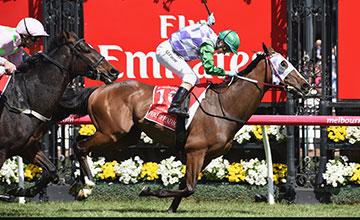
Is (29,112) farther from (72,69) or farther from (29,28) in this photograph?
(29,28)

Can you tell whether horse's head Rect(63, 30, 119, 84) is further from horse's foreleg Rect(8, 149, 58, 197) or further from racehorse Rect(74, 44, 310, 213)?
horse's foreleg Rect(8, 149, 58, 197)

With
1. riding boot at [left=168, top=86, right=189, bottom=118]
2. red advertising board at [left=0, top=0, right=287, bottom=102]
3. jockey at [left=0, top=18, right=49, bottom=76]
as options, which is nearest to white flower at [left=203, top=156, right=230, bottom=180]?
red advertising board at [left=0, top=0, right=287, bottom=102]

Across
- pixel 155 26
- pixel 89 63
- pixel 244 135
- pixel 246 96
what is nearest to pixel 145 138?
pixel 244 135

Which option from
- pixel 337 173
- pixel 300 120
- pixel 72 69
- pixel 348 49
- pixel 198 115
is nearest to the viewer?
pixel 72 69

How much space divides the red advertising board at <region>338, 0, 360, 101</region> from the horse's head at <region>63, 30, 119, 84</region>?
323 centimetres

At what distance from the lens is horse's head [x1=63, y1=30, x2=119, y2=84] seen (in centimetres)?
A: 730

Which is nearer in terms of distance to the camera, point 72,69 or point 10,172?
point 72,69

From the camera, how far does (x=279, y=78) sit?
25.4ft

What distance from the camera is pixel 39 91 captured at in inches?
281

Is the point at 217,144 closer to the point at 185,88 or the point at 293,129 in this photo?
the point at 185,88

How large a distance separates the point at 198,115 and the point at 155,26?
91.5 inches

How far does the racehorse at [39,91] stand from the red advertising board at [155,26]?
2.31 m

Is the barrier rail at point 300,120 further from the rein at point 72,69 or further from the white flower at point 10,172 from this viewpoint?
the white flower at point 10,172

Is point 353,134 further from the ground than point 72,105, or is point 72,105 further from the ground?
point 72,105
